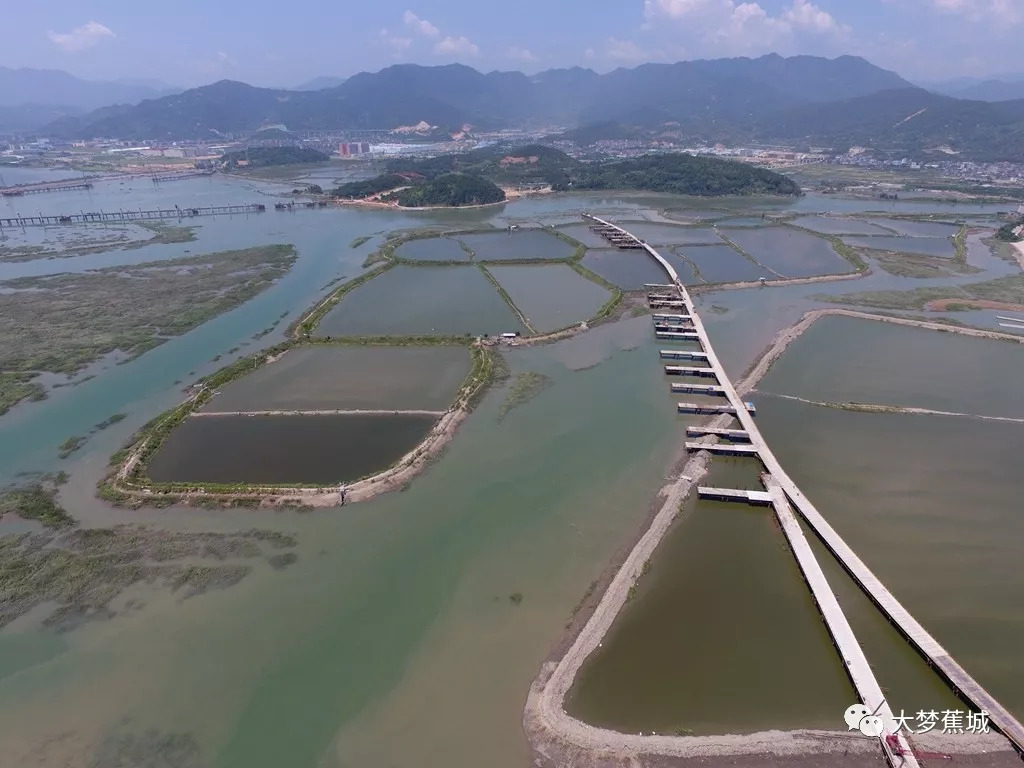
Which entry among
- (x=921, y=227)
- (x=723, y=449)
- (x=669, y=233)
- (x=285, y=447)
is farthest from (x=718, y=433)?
(x=921, y=227)

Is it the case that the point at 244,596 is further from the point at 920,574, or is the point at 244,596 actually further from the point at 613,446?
the point at 920,574

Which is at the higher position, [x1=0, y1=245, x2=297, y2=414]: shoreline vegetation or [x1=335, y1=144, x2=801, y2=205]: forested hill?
[x1=335, y1=144, x2=801, y2=205]: forested hill

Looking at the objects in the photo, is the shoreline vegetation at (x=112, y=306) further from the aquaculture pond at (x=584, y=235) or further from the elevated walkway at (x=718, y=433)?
the elevated walkway at (x=718, y=433)

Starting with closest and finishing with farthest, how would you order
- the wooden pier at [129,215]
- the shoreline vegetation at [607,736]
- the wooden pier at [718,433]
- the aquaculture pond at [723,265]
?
the shoreline vegetation at [607,736], the wooden pier at [718,433], the aquaculture pond at [723,265], the wooden pier at [129,215]

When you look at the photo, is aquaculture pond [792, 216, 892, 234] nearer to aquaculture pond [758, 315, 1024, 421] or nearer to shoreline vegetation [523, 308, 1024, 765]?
aquaculture pond [758, 315, 1024, 421]

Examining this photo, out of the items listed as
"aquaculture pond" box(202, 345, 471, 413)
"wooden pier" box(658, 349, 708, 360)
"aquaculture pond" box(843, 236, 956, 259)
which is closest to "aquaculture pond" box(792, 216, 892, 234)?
"aquaculture pond" box(843, 236, 956, 259)

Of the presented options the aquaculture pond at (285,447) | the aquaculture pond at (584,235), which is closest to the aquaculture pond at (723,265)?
the aquaculture pond at (584,235)
